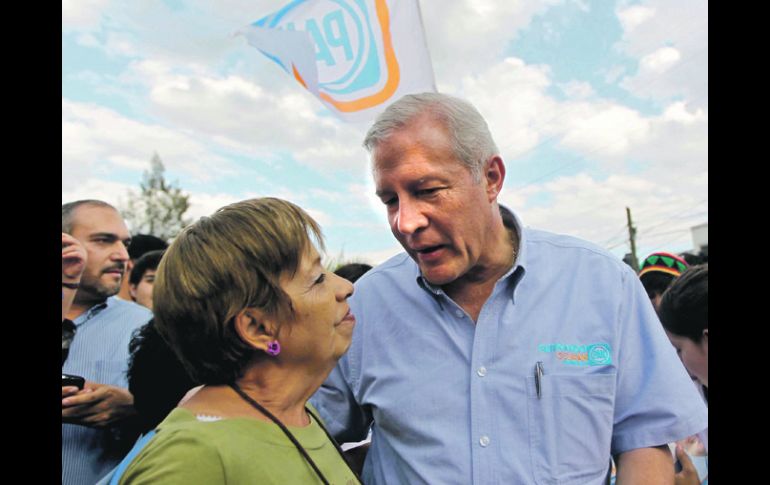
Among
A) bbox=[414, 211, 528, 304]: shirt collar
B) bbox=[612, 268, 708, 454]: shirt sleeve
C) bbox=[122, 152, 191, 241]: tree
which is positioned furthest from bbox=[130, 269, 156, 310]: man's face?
bbox=[122, 152, 191, 241]: tree

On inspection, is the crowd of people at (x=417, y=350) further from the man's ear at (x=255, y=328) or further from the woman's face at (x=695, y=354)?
the woman's face at (x=695, y=354)

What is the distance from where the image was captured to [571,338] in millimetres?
1949

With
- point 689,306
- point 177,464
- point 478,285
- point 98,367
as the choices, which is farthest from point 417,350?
point 98,367

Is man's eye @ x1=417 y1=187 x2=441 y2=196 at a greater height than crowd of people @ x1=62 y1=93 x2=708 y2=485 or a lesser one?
greater

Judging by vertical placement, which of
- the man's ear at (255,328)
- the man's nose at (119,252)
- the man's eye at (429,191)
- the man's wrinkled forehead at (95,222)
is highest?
the man's wrinkled forehead at (95,222)

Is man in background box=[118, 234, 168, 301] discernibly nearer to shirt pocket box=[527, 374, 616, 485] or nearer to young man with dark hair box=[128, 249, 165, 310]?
young man with dark hair box=[128, 249, 165, 310]

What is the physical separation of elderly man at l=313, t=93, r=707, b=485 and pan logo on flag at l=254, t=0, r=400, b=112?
97.2 inches

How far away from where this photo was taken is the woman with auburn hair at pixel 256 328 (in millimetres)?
1544

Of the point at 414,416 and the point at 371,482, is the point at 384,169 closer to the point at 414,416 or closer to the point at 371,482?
the point at 414,416

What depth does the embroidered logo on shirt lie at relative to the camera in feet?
6.27

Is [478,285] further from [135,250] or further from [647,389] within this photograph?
[135,250]

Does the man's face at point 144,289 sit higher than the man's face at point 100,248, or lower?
lower

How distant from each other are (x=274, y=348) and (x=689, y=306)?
2.11m

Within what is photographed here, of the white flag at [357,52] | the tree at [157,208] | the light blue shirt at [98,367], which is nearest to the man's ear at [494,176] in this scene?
the light blue shirt at [98,367]
